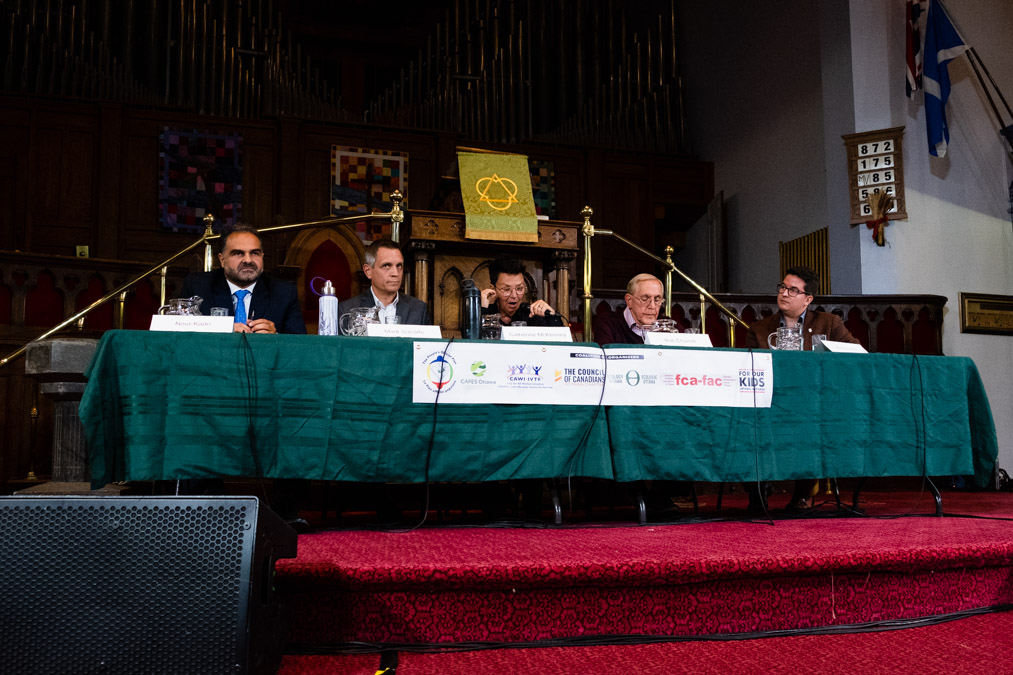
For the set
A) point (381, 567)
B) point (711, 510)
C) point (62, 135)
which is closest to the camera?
point (381, 567)

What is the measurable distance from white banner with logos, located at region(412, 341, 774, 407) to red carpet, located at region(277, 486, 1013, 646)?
1.46 ft

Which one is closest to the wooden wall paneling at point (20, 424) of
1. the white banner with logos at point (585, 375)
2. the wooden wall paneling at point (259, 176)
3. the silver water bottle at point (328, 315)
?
the silver water bottle at point (328, 315)

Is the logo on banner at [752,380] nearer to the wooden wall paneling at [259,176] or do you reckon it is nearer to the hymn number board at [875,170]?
the hymn number board at [875,170]

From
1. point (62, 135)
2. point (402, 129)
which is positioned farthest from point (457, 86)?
point (62, 135)

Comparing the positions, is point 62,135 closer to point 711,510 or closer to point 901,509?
point 711,510

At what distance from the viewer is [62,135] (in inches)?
289

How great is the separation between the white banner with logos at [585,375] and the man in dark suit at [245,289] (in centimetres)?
90

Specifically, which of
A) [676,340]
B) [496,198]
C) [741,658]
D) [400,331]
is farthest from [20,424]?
[741,658]

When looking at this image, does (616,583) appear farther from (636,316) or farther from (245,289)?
(245,289)

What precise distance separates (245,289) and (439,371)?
1.16 m

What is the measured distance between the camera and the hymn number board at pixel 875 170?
6.02m

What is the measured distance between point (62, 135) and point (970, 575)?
779 cm

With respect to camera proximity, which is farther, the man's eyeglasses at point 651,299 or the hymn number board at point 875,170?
the hymn number board at point 875,170

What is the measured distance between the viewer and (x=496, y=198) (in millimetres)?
4781
